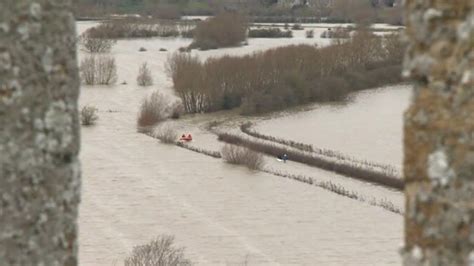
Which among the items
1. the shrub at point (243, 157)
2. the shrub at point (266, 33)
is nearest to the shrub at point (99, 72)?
the shrub at point (243, 157)

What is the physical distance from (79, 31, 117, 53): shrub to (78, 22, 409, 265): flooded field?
1792 centimetres

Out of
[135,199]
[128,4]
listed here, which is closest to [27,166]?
[135,199]

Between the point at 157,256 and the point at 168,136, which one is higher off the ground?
the point at 157,256

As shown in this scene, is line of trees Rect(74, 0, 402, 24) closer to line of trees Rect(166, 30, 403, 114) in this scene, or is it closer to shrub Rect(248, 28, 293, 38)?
shrub Rect(248, 28, 293, 38)

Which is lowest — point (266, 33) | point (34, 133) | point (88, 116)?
point (266, 33)

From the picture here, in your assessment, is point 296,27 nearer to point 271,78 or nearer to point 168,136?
point 271,78

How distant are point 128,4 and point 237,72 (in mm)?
37887

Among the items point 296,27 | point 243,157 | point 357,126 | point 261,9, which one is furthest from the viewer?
point 261,9

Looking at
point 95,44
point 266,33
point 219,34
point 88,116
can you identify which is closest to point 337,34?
point 266,33

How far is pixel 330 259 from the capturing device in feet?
54.8

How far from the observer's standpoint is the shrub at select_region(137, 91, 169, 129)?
1211 inches

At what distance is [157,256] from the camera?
1527 centimetres

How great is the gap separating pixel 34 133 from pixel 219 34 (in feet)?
164

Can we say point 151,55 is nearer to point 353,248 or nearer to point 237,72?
point 237,72
